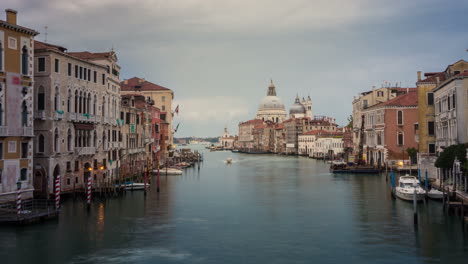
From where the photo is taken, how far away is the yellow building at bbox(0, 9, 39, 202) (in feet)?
79.9

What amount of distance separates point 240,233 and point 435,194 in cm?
1446

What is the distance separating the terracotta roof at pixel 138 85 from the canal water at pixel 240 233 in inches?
1361

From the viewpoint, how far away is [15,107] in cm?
2512

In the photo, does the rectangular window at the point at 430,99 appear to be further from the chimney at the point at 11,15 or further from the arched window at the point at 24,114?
the chimney at the point at 11,15

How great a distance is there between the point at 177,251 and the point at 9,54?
14.3 m

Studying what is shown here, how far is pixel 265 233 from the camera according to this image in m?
22.4

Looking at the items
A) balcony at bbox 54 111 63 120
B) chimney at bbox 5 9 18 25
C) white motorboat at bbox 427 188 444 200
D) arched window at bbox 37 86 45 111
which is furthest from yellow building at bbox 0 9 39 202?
white motorboat at bbox 427 188 444 200

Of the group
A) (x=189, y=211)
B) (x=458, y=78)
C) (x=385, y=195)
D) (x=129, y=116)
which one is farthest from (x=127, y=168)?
(x=458, y=78)

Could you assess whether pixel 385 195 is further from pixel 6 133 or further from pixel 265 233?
pixel 6 133

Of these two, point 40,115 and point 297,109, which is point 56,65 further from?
point 297,109

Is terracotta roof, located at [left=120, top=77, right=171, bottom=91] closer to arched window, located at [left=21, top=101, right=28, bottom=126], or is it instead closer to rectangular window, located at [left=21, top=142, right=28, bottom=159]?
arched window, located at [left=21, top=101, right=28, bottom=126]

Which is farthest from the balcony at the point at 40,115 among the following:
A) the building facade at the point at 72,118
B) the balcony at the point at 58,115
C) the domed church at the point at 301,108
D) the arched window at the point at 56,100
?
the domed church at the point at 301,108

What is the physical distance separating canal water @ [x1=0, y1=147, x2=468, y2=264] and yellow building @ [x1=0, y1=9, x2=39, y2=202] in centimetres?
314

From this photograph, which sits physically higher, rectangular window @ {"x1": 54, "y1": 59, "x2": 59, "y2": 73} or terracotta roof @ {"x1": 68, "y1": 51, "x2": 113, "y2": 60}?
terracotta roof @ {"x1": 68, "y1": 51, "x2": 113, "y2": 60}
